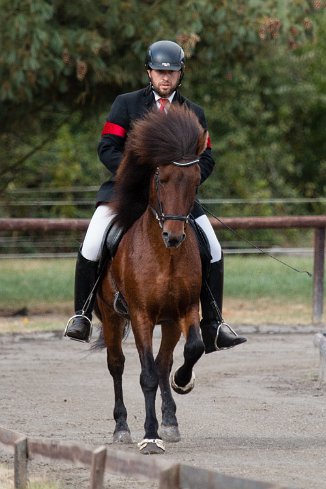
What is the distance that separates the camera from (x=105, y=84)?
17.1m

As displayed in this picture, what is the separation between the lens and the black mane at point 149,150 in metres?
7.80

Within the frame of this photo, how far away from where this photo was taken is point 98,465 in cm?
580

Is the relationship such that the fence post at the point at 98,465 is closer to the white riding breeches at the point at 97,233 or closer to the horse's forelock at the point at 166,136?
the horse's forelock at the point at 166,136

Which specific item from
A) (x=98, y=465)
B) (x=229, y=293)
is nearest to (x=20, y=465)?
(x=98, y=465)

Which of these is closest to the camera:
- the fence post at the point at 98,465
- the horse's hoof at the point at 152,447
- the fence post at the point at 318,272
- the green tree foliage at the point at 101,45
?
the fence post at the point at 98,465

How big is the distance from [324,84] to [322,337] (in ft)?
77.9

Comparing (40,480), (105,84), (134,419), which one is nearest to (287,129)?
(105,84)

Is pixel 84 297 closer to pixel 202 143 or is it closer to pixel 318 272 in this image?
pixel 202 143

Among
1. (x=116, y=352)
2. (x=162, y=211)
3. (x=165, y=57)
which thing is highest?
(x=165, y=57)

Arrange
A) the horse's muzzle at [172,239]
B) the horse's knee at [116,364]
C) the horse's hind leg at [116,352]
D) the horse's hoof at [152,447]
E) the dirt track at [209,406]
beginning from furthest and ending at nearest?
the horse's knee at [116,364], the horse's hind leg at [116,352], the horse's hoof at [152,447], the horse's muzzle at [172,239], the dirt track at [209,406]

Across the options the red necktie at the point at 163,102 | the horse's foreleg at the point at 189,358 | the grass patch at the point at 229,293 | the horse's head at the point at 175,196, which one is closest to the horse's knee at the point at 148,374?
the horse's foreleg at the point at 189,358

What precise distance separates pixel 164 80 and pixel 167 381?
2004 millimetres

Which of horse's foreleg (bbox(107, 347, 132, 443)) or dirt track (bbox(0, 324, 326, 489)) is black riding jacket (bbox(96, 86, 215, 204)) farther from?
dirt track (bbox(0, 324, 326, 489))

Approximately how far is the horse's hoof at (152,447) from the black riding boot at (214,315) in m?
0.97
